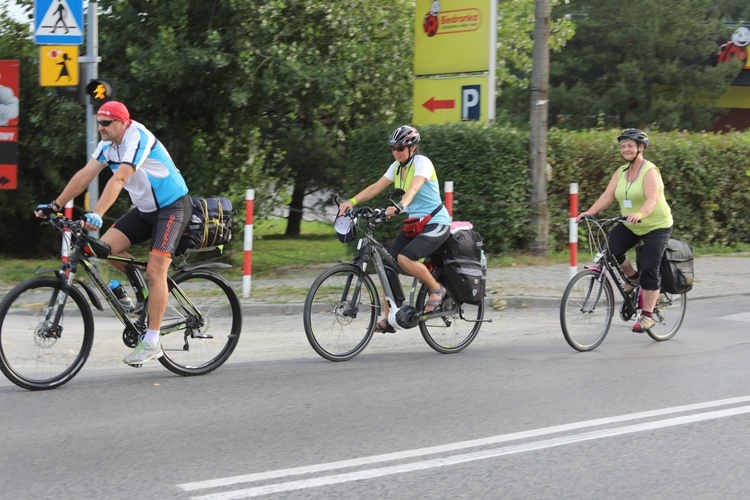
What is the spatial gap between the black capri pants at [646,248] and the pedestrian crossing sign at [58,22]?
612 centimetres

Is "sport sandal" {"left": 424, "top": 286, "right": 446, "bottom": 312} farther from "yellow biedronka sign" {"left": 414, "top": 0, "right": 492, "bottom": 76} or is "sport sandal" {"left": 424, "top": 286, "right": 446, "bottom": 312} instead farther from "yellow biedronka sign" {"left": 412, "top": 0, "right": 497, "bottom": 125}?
"yellow biedronka sign" {"left": 414, "top": 0, "right": 492, "bottom": 76}

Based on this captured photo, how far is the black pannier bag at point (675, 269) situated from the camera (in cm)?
842

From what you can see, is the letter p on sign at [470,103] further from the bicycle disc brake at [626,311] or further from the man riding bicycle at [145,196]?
the man riding bicycle at [145,196]

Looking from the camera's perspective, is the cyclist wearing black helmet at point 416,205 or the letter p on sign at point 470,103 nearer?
the cyclist wearing black helmet at point 416,205

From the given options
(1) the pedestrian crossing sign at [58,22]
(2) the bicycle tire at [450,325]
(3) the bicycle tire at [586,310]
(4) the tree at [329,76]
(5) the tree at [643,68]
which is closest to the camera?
(2) the bicycle tire at [450,325]

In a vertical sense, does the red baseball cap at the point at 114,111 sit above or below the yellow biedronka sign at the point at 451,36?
below

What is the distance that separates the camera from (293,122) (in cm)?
1644

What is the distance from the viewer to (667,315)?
884 cm

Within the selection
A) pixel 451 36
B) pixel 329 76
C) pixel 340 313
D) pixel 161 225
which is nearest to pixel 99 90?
pixel 329 76

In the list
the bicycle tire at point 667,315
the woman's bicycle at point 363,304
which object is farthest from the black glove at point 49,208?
the bicycle tire at point 667,315

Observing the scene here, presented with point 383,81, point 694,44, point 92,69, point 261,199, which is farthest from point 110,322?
point 694,44

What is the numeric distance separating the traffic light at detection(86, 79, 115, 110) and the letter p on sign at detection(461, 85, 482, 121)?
5861 millimetres

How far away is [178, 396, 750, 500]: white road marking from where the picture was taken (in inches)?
176

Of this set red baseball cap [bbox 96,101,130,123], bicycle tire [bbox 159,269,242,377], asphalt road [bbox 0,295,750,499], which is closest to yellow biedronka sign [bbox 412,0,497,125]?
asphalt road [bbox 0,295,750,499]
